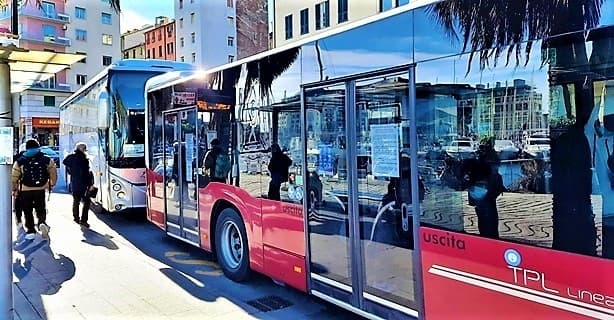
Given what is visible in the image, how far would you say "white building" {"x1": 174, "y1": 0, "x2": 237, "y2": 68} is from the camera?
55844mm

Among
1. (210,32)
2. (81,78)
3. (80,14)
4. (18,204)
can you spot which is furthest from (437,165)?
(80,14)

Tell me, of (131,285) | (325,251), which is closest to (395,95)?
(325,251)

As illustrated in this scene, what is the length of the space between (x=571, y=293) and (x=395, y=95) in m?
1.84

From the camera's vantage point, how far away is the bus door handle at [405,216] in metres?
3.94

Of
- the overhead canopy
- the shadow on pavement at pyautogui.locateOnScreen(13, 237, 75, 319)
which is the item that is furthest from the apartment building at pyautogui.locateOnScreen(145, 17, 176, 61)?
the overhead canopy

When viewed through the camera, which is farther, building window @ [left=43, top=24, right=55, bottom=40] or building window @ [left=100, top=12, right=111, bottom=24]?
building window @ [left=100, top=12, right=111, bottom=24]

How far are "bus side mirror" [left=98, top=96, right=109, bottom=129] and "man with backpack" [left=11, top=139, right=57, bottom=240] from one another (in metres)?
2.35

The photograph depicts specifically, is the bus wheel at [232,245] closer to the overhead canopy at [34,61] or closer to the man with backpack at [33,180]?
the overhead canopy at [34,61]

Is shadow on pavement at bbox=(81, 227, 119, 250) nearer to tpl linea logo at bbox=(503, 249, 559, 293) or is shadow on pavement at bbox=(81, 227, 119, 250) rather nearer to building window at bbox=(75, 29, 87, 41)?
tpl linea logo at bbox=(503, 249, 559, 293)

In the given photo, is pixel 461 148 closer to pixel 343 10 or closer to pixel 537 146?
pixel 537 146

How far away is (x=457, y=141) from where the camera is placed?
11.6 feet

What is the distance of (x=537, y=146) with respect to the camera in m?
3.08

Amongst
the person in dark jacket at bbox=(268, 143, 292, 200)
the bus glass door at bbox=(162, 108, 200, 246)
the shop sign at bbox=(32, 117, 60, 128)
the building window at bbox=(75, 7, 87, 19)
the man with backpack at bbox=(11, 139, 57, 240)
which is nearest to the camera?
the person in dark jacket at bbox=(268, 143, 292, 200)

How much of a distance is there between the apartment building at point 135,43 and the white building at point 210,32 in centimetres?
1941
